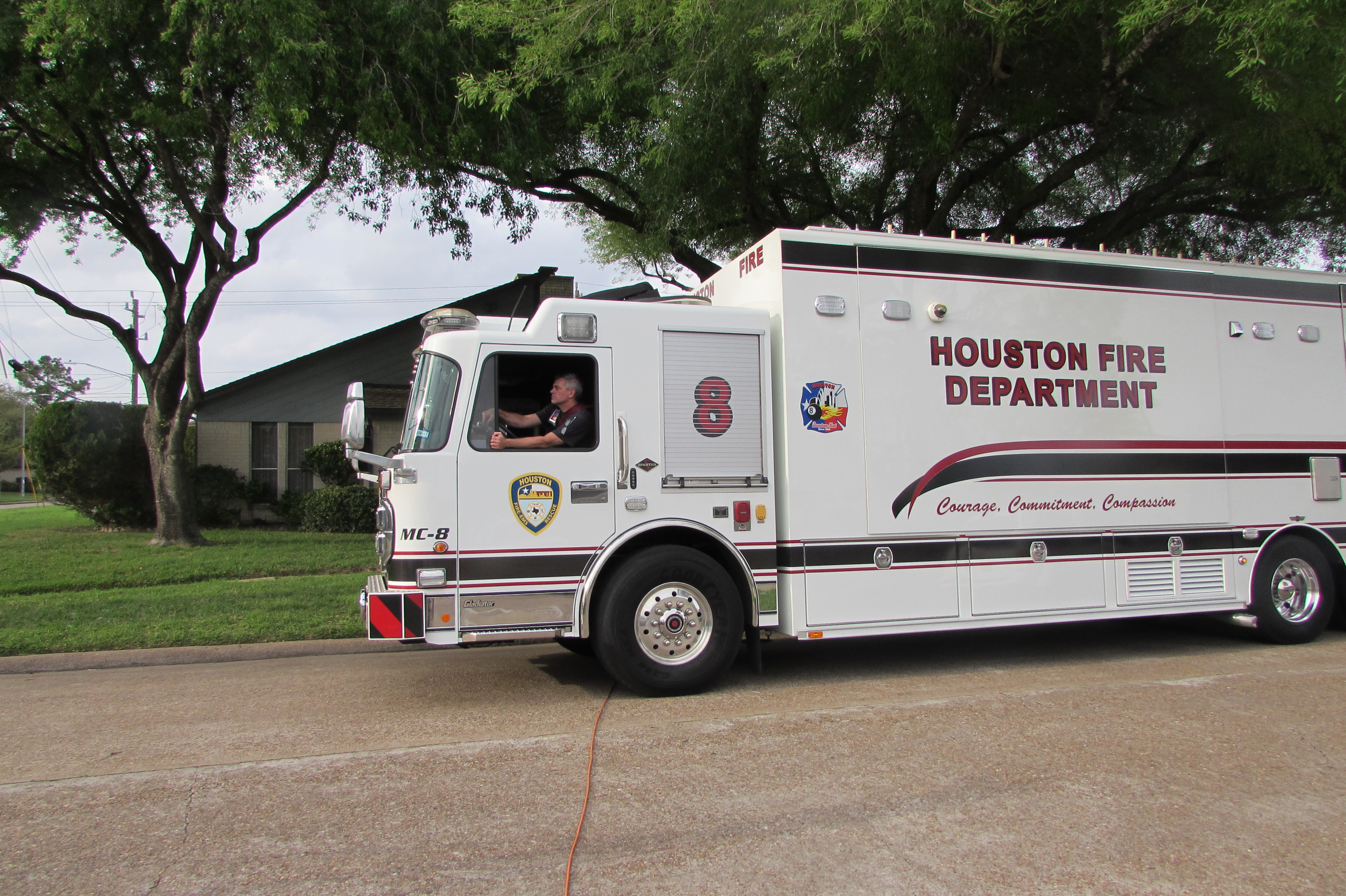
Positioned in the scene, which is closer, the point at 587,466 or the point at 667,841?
the point at 667,841

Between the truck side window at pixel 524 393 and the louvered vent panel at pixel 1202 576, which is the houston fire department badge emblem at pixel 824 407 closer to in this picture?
the truck side window at pixel 524 393

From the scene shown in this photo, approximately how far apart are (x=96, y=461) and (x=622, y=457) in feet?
47.9

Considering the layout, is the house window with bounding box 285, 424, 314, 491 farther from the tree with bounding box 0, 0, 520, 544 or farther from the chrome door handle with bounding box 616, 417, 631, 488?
the chrome door handle with bounding box 616, 417, 631, 488

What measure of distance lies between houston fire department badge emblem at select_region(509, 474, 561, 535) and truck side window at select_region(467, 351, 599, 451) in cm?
21

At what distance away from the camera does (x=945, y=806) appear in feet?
13.3

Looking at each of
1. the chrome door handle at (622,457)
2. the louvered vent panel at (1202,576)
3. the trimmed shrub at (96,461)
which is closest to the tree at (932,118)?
the louvered vent panel at (1202,576)

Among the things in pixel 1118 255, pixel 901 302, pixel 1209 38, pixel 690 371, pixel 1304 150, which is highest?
pixel 1209 38

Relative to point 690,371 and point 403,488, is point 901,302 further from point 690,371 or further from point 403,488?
point 403,488

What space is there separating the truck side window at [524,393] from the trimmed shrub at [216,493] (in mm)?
14349

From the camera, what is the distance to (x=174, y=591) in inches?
409

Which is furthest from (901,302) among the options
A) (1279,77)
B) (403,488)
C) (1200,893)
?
(1279,77)

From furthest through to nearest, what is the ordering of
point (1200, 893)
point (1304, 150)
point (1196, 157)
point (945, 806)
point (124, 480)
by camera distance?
point (124, 480) → point (1196, 157) → point (1304, 150) → point (945, 806) → point (1200, 893)

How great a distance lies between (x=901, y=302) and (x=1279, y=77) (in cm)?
531

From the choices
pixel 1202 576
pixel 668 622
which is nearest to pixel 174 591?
pixel 668 622
